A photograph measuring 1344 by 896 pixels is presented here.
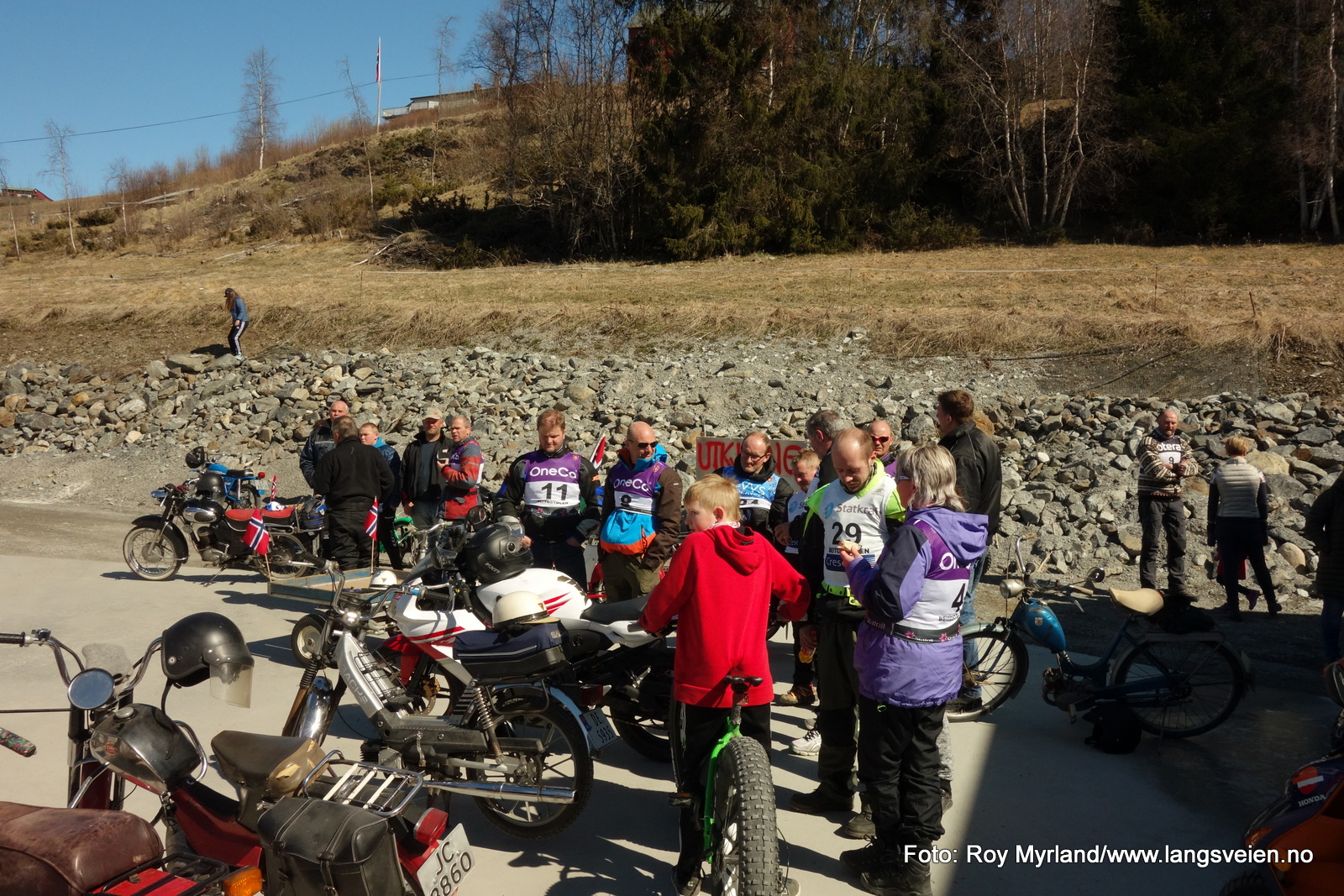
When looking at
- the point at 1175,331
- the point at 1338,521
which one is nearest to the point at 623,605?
the point at 1338,521

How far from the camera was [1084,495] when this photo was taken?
10.8 meters

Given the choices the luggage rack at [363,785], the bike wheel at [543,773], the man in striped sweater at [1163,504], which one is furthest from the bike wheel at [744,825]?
the man in striped sweater at [1163,504]

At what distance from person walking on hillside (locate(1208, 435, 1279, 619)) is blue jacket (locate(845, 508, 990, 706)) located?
577cm

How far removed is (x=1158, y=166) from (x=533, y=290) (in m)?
21.8

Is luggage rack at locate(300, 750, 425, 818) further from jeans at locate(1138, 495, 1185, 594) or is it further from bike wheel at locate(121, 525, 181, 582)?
jeans at locate(1138, 495, 1185, 594)

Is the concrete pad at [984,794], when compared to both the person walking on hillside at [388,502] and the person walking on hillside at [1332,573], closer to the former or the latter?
the person walking on hillside at [1332,573]

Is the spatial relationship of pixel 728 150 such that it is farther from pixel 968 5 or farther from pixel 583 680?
pixel 583 680

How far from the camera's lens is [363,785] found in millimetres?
3121

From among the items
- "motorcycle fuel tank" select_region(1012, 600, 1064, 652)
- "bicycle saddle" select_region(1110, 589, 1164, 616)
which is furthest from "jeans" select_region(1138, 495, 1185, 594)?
"motorcycle fuel tank" select_region(1012, 600, 1064, 652)

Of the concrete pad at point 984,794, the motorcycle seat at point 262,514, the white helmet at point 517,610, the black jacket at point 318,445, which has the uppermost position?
the black jacket at point 318,445

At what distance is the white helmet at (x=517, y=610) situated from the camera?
4.43 metres

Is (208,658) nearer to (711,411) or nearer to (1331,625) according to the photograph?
(1331,625)

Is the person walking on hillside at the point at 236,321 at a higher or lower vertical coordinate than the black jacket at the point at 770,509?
higher

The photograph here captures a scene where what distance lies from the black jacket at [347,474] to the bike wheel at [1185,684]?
603 cm
